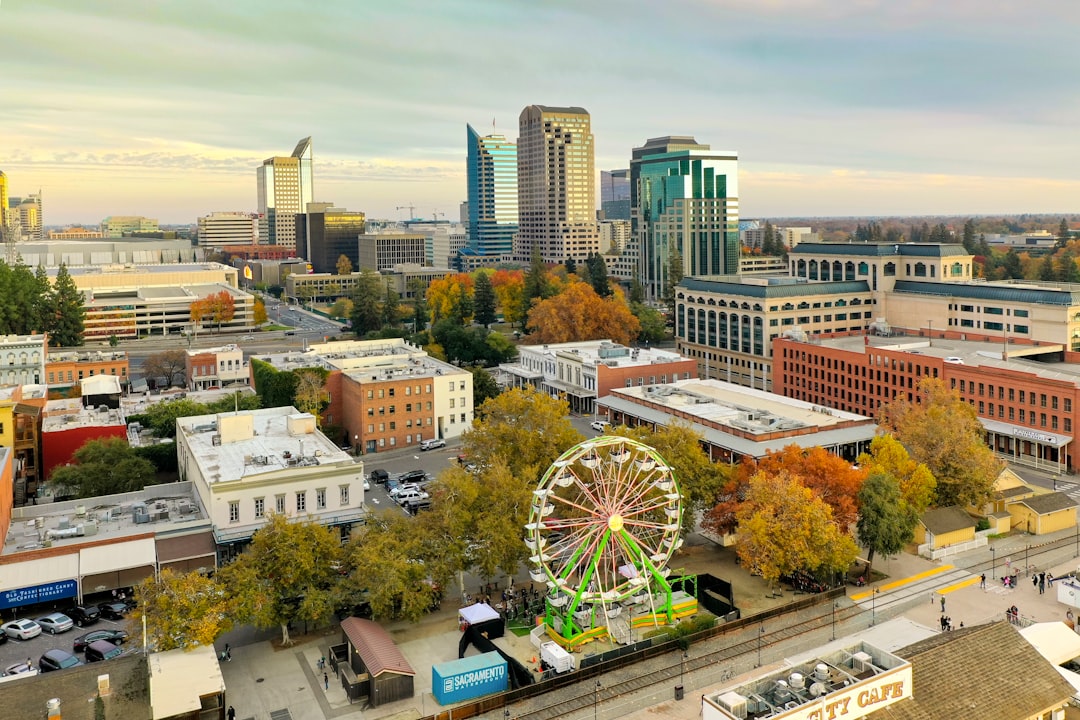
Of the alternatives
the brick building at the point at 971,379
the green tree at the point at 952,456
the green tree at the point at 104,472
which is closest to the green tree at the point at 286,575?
the green tree at the point at 104,472

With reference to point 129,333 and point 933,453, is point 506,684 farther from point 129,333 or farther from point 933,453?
point 129,333

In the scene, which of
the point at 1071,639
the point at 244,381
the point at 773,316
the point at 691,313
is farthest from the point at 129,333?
the point at 1071,639

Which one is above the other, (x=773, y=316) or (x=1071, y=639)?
(x=773, y=316)

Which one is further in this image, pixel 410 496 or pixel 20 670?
pixel 410 496

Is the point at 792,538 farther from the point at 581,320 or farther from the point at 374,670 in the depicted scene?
the point at 581,320

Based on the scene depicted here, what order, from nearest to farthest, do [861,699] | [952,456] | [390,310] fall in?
[861,699], [952,456], [390,310]

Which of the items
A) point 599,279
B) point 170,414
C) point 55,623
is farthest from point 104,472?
point 599,279

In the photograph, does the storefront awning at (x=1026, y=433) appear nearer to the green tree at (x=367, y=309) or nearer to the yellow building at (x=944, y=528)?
the yellow building at (x=944, y=528)

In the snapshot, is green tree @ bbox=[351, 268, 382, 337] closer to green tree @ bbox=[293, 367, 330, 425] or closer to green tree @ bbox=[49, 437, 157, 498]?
green tree @ bbox=[293, 367, 330, 425]
